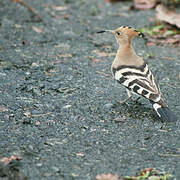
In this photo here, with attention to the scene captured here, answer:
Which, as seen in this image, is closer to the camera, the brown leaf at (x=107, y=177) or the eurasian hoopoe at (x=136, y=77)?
the brown leaf at (x=107, y=177)

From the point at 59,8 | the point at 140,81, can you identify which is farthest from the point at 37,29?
the point at 140,81

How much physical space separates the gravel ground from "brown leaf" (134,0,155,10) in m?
0.44

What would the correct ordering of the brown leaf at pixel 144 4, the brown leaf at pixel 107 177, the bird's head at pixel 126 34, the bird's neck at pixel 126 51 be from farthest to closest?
1. the brown leaf at pixel 144 4
2. the bird's head at pixel 126 34
3. the bird's neck at pixel 126 51
4. the brown leaf at pixel 107 177

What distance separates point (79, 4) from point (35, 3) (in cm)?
102

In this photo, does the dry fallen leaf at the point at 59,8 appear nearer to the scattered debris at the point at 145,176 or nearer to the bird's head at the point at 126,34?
the bird's head at the point at 126,34

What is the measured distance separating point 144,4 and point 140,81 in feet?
15.2

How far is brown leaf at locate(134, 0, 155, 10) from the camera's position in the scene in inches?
340

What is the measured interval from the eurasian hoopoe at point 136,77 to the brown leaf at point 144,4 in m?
3.48

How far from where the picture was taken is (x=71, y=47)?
6730 mm

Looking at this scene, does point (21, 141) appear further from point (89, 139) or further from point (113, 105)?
point (113, 105)

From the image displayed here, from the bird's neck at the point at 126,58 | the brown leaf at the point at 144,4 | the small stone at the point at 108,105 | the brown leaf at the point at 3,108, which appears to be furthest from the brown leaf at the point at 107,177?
the brown leaf at the point at 144,4

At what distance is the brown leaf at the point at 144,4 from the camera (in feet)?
28.3

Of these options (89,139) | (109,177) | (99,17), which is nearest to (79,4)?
(99,17)

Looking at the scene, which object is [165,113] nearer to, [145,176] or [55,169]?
[145,176]
